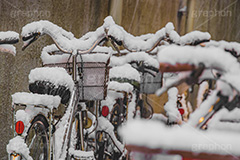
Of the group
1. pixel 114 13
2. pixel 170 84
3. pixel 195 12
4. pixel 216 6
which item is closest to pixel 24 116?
pixel 170 84

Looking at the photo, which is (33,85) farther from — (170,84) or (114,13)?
(114,13)

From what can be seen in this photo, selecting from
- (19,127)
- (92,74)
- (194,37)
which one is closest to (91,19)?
(194,37)

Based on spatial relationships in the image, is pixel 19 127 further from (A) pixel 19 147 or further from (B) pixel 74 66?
(B) pixel 74 66

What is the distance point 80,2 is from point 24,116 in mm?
3760

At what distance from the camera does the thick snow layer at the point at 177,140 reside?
517mm

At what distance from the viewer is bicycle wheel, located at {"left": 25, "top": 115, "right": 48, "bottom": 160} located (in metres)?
2.17

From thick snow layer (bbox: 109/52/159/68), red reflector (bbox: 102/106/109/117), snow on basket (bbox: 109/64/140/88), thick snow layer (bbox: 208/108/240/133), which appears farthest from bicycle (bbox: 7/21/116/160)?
thick snow layer (bbox: 208/108/240/133)

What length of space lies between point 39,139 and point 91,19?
391 centimetres

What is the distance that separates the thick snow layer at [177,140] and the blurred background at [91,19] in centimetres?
338

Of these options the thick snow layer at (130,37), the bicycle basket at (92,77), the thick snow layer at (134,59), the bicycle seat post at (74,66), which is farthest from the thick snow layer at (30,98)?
the thick snow layer at (134,59)

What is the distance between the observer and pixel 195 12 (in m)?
9.78

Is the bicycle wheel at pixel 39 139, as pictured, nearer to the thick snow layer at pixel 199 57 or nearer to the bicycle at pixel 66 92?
the bicycle at pixel 66 92

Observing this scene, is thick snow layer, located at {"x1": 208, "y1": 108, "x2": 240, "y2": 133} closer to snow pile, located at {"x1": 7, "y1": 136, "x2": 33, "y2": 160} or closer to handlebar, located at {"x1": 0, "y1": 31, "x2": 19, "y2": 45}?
snow pile, located at {"x1": 7, "y1": 136, "x2": 33, "y2": 160}

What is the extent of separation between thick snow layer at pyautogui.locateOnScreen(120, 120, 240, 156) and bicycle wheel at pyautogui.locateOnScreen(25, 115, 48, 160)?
1.69m
